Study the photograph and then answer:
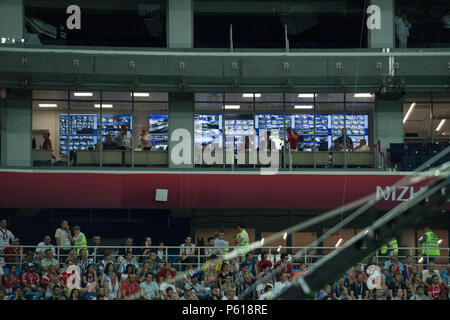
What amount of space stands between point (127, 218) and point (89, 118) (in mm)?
3997

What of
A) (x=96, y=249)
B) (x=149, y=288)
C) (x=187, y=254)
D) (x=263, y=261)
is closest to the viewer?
(x=149, y=288)

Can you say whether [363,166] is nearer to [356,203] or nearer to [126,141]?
[356,203]

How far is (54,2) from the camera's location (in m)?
32.0

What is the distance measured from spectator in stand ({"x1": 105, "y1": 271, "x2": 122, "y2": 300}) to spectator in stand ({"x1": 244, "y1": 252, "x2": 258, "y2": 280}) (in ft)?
12.5

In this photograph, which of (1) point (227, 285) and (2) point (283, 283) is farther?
(1) point (227, 285)

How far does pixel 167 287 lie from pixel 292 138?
10461 millimetres

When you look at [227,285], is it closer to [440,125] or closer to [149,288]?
[149,288]

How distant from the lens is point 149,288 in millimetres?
22906

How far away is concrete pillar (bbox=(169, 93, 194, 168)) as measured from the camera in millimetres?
31359

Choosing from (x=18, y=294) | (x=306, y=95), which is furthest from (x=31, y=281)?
(x=306, y=95)

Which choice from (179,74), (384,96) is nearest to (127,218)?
(179,74)

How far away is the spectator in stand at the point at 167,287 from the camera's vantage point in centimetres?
2250

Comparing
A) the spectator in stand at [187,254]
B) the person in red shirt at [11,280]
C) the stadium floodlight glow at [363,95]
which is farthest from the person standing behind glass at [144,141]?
the person in red shirt at [11,280]

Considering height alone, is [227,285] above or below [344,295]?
above
